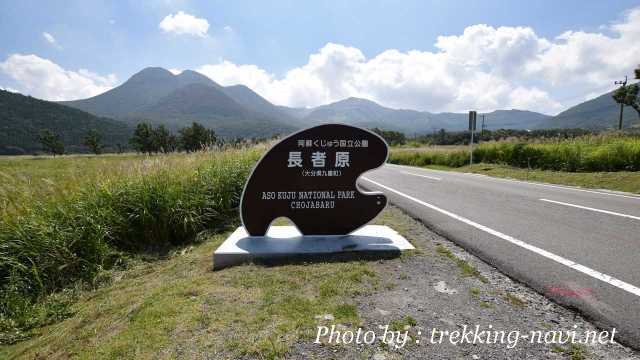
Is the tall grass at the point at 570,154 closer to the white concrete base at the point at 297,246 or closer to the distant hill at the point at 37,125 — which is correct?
the white concrete base at the point at 297,246

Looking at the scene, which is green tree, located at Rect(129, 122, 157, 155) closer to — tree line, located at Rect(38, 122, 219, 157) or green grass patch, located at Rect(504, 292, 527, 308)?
tree line, located at Rect(38, 122, 219, 157)

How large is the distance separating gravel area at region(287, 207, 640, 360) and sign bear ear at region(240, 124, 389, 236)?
115cm

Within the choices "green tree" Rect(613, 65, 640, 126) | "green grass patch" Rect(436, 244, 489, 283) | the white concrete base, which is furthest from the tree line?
"green tree" Rect(613, 65, 640, 126)

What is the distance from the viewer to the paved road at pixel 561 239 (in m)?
2.62

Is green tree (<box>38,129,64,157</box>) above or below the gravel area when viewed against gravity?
above

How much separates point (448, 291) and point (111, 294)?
3.64 m

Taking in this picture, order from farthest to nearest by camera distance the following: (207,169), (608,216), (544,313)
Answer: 1. (207,169)
2. (608,216)
3. (544,313)

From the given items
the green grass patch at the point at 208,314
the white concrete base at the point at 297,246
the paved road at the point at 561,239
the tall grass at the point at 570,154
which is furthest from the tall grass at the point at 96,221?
the tall grass at the point at 570,154

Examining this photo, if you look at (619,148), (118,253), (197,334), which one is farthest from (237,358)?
(619,148)

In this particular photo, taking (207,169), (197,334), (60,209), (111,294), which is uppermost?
(207,169)

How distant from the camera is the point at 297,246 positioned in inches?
150

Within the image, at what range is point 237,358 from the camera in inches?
75.5

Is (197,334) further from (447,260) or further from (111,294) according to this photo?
(447,260)

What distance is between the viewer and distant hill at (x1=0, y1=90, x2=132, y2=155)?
9425 centimetres
